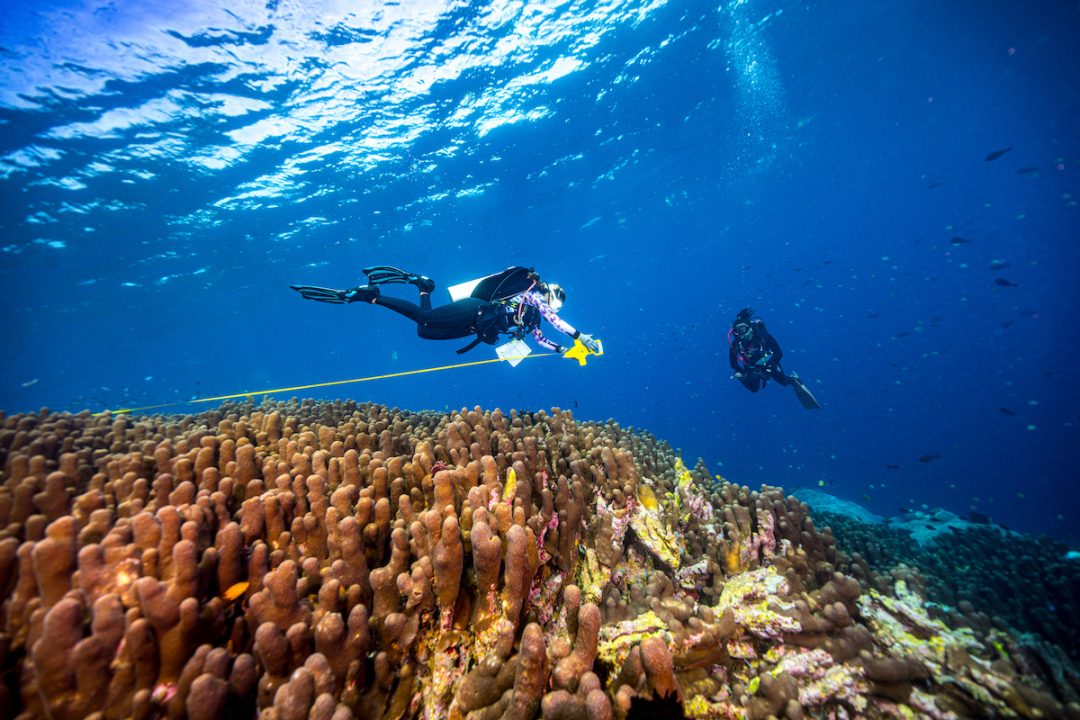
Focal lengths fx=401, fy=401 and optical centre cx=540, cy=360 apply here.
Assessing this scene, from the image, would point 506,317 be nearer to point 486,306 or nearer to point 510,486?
point 486,306

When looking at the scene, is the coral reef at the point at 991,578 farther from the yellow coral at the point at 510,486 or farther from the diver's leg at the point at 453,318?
the diver's leg at the point at 453,318

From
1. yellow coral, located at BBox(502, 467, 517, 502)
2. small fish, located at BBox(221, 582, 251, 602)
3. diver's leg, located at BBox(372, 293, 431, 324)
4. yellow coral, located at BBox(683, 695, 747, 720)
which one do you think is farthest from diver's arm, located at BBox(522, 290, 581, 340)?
small fish, located at BBox(221, 582, 251, 602)

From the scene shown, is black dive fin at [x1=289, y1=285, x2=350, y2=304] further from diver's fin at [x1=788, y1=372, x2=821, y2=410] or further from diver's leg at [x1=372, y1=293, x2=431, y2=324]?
diver's fin at [x1=788, y1=372, x2=821, y2=410]

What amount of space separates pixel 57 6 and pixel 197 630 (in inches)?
790

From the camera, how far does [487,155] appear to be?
23.8 m

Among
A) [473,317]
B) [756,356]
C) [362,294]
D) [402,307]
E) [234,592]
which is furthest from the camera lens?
[756,356]

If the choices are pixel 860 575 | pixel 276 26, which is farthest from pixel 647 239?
pixel 860 575

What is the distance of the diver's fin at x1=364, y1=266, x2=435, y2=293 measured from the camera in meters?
7.50

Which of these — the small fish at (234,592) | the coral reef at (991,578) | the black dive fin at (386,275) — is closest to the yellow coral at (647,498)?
the coral reef at (991,578)

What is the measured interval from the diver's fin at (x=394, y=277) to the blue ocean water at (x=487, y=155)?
11983mm

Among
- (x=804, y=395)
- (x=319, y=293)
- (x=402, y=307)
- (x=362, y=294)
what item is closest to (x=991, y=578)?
(x=402, y=307)

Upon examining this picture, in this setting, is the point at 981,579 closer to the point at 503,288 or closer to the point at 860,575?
the point at 860,575

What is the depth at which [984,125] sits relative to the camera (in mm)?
32531

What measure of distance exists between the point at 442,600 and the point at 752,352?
15.3 meters
